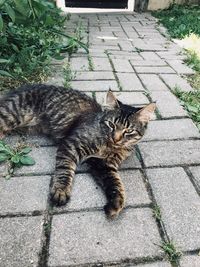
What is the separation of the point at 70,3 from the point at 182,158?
26.3 feet

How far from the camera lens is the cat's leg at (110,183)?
7.52 feet

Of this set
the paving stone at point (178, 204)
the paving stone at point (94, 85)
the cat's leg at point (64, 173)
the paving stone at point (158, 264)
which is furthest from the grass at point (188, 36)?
the paving stone at point (158, 264)

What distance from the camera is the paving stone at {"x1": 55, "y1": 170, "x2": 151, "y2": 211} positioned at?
2.38 meters

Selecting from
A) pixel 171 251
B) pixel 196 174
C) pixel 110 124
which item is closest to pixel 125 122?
pixel 110 124

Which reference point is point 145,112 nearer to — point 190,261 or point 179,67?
point 190,261

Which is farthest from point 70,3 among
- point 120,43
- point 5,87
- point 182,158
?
point 182,158

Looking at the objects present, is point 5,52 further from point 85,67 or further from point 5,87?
point 85,67

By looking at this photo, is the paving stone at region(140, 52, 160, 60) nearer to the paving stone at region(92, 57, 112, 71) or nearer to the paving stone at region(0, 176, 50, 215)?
the paving stone at region(92, 57, 112, 71)

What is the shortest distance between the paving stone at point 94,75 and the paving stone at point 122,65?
0.86 feet

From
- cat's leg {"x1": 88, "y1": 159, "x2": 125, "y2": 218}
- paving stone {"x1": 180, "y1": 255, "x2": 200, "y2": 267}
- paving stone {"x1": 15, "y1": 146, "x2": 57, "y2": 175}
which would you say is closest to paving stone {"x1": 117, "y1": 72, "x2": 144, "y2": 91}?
paving stone {"x1": 15, "y1": 146, "x2": 57, "y2": 175}

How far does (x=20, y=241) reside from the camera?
204 cm

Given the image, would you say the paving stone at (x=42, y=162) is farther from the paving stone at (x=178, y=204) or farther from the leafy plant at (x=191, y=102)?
the leafy plant at (x=191, y=102)

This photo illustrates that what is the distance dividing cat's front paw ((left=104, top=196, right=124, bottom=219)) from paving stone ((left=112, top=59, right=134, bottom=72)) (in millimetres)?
2859

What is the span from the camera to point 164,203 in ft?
7.96
